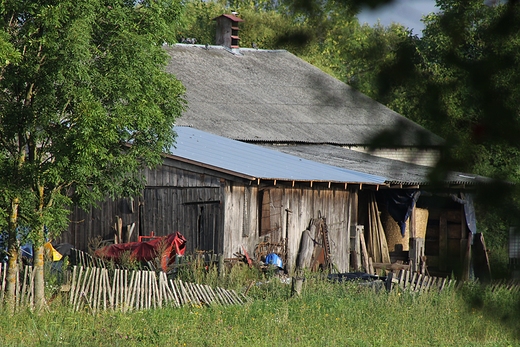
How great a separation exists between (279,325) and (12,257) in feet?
13.7

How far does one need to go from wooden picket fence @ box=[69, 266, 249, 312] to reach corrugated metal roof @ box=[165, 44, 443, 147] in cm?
1096

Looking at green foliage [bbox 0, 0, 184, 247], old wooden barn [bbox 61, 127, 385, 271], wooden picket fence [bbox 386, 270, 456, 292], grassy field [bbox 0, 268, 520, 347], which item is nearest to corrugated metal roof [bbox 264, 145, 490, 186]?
old wooden barn [bbox 61, 127, 385, 271]

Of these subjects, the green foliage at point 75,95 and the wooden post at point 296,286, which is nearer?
the green foliage at point 75,95

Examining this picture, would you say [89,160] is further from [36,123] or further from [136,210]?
[136,210]

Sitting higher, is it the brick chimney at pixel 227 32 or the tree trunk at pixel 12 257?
the brick chimney at pixel 227 32

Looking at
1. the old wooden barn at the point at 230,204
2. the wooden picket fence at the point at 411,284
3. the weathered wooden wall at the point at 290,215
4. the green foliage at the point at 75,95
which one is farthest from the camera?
the weathered wooden wall at the point at 290,215

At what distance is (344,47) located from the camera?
3375 mm

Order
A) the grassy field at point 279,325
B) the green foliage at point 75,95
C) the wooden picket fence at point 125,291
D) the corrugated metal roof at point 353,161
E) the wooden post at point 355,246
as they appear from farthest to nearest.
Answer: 1. the wooden post at point 355,246
2. the corrugated metal roof at point 353,161
3. the wooden picket fence at point 125,291
4. the green foliage at point 75,95
5. the grassy field at point 279,325

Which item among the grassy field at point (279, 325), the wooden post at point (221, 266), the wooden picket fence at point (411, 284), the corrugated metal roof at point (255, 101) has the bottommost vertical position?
the grassy field at point (279, 325)

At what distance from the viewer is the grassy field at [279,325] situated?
10.0 m

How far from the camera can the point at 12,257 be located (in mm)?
11773

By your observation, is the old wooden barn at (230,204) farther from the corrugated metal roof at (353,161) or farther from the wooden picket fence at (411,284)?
the wooden picket fence at (411,284)

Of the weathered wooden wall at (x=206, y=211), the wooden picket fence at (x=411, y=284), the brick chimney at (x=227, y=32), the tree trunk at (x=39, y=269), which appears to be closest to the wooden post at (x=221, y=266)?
the weathered wooden wall at (x=206, y=211)

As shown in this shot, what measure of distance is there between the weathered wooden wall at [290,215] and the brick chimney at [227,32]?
15.1 m
